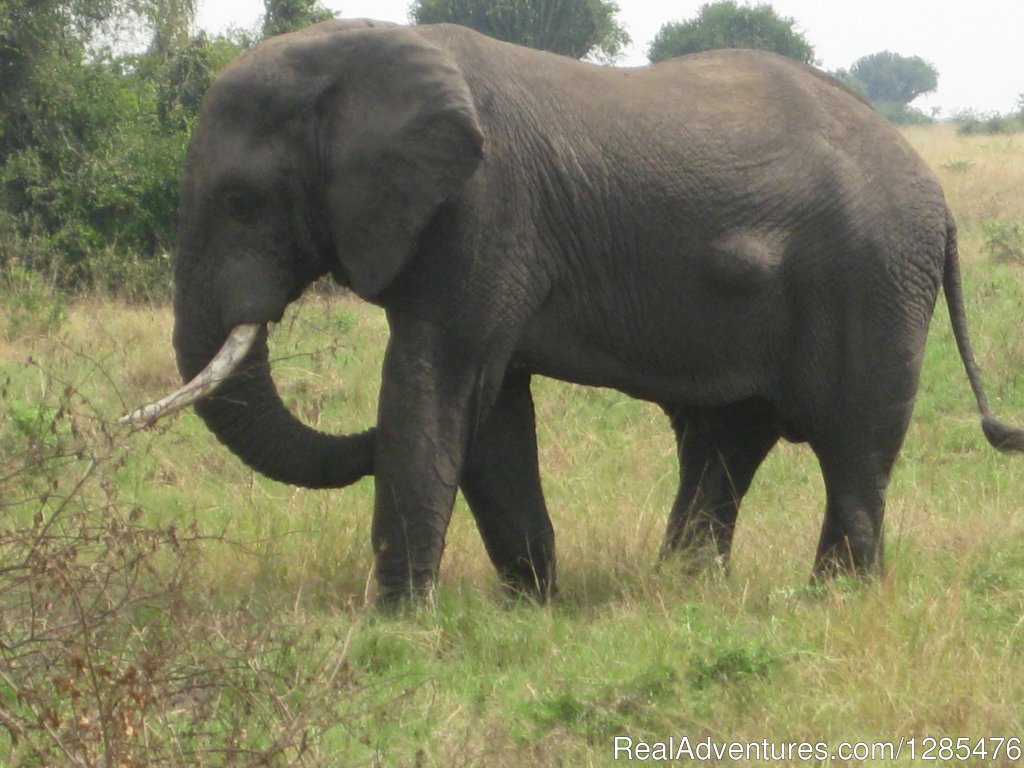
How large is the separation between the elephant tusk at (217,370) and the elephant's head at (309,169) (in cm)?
4

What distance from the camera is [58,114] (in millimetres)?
14086

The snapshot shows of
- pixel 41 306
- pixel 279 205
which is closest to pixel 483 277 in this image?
pixel 279 205

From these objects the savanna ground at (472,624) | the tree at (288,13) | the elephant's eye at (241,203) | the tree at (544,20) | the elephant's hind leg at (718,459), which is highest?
the tree at (544,20)

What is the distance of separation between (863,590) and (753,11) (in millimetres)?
40792

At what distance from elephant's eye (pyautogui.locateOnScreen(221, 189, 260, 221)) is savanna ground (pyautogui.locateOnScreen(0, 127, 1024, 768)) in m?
0.50

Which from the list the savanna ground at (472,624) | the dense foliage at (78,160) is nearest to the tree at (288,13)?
the dense foliage at (78,160)

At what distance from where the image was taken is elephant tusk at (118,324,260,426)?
4.98 m

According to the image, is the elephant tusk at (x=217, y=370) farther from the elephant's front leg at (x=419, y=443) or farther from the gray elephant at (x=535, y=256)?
the elephant's front leg at (x=419, y=443)

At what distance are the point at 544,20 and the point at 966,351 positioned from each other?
30284 mm

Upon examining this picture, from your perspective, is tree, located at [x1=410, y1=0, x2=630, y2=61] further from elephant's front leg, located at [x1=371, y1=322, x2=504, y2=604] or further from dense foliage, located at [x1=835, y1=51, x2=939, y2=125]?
dense foliage, located at [x1=835, y1=51, x2=939, y2=125]

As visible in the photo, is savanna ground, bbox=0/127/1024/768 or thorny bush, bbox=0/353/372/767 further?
savanna ground, bbox=0/127/1024/768

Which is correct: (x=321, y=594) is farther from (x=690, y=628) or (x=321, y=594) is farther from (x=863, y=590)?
(x=863, y=590)

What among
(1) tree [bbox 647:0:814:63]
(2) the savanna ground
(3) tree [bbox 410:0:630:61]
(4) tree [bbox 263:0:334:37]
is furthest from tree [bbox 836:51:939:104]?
(2) the savanna ground

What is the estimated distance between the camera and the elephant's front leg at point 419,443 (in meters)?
5.39
